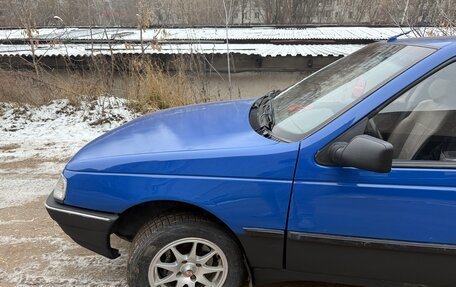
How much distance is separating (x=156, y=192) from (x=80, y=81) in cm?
555

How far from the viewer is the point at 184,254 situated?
7.18ft

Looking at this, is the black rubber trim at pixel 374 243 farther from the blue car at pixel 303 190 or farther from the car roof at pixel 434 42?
the car roof at pixel 434 42

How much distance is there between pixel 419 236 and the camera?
6.07ft

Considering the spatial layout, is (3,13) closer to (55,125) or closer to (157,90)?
(55,125)

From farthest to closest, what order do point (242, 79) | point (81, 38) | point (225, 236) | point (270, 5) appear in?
point (270, 5) < point (81, 38) < point (242, 79) < point (225, 236)

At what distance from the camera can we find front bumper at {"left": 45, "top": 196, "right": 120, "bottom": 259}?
2.16 metres

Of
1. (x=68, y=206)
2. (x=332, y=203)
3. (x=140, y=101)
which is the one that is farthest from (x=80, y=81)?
(x=332, y=203)

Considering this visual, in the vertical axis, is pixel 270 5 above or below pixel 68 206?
above

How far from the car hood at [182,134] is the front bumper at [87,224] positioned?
11.3 inches

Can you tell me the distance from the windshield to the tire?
742 mm

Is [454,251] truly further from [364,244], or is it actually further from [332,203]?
[332,203]

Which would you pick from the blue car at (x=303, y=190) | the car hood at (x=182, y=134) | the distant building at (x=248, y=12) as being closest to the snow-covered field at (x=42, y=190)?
the blue car at (x=303, y=190)

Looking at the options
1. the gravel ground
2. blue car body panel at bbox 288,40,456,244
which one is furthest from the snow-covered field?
blue car body panel at bbox 288,40,456,244

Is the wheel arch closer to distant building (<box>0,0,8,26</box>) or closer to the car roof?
the car roof
